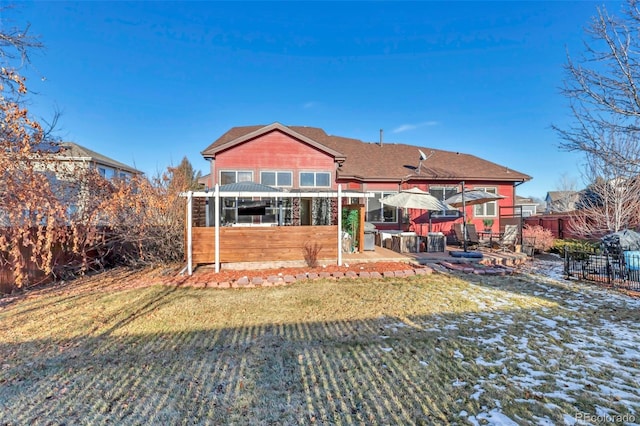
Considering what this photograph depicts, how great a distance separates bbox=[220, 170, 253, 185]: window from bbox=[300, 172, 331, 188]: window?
7.81 feet

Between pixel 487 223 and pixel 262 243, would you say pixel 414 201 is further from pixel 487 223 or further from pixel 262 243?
pixel 487 223

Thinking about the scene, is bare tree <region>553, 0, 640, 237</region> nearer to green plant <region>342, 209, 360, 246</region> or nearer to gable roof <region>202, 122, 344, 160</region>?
green plant <region>342, 209, 360, 246</region>

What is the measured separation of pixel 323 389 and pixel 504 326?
3388mm

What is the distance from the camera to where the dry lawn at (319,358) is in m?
2.58

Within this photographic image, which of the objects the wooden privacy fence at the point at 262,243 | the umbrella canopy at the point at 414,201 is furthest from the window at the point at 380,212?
the wooden privacy fence at the point at 262,243

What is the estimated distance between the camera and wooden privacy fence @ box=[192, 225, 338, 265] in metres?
8.20

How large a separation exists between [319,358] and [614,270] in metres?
8.64

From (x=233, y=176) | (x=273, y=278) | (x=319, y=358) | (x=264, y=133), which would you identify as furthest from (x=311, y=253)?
(x=264, y=133)

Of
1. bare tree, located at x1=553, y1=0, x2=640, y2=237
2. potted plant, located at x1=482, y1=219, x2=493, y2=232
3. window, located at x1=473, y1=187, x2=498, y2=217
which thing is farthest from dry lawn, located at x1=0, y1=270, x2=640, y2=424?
window, located at x1=473, y1=187, x2=498, y2=217

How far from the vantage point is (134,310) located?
524 centimetres

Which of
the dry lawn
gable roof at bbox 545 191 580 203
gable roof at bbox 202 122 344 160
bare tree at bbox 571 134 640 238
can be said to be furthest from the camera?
gable roof at bbox 545 191 580 203

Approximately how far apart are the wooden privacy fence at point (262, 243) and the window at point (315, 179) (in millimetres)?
4701

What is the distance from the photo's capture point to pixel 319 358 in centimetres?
350

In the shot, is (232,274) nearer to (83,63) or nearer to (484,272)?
(484,272)
